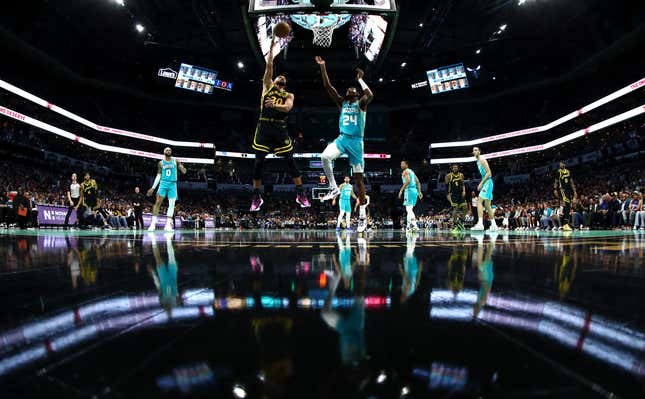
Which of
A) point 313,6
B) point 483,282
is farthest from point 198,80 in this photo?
point 483,282

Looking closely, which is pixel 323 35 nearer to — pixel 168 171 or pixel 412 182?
pixel 412 182

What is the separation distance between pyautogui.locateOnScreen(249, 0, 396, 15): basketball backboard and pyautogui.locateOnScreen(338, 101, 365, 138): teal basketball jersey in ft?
10.8

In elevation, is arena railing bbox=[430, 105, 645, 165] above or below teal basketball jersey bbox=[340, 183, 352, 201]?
above

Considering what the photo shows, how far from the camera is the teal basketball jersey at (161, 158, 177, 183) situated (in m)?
7.96

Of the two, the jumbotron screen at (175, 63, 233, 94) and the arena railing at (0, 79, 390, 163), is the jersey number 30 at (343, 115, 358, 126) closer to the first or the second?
the arena railing at (0, 79, 390, 163)

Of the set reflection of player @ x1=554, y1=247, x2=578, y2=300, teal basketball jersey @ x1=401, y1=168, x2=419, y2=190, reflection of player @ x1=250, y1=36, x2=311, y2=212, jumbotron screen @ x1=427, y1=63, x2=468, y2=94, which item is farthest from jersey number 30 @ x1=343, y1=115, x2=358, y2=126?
jumbotron screen @ x1=427, y1=63, x2=468, y2=94

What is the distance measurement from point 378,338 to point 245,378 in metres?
0.31

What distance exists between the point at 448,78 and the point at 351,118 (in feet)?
88.3

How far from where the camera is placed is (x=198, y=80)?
96.8 ft

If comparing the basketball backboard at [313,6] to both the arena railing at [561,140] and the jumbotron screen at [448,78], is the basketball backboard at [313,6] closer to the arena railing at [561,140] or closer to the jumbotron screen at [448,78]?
the arena railing at [561,140]

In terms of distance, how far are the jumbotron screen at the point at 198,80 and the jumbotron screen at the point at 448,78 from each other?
19.2 metres

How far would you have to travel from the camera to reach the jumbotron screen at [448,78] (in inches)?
1119

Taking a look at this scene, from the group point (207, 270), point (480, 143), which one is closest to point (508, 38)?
point (480, 143)

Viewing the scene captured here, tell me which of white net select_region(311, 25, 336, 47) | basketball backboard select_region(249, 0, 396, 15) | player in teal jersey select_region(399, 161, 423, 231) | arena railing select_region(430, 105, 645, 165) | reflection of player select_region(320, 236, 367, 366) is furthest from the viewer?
arena railing select_region(430, 105, 645, 165)
